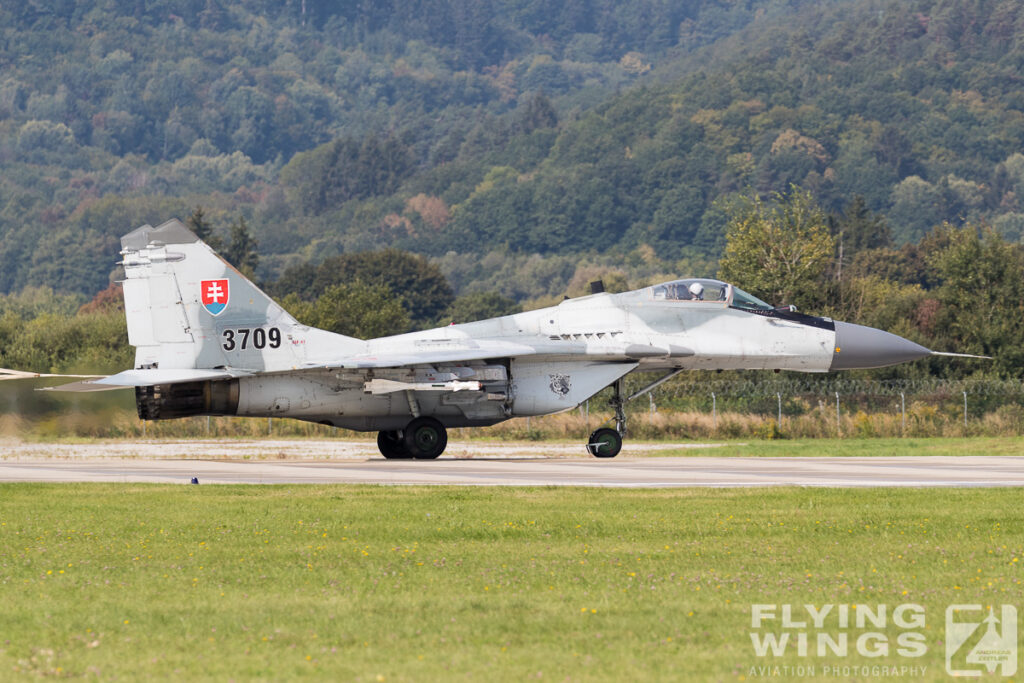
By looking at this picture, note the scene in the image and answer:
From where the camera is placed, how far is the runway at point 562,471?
19531 mm

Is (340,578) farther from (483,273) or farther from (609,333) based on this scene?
(483,273)

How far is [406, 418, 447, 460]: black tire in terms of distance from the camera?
2506 cm

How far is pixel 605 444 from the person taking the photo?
25828 mm

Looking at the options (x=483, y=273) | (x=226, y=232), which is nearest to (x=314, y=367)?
(x=483, y=273)

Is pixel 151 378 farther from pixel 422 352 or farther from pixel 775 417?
pixel 775 417

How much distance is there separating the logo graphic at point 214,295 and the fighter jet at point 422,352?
21 mm

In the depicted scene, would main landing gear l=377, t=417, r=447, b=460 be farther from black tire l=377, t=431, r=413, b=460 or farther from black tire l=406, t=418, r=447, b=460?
black tire l=377, t=431, r=413, b=460

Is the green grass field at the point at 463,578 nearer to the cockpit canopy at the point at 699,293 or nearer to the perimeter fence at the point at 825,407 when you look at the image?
the cockpit canopy at the point at 699,293

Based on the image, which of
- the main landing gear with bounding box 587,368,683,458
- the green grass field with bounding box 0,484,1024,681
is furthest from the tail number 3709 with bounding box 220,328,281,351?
the green grass field with bounding box 0,484,1024,681

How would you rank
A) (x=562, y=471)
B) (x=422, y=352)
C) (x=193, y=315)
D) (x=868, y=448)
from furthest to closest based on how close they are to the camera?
(x=868, y=448) → (x=422, y=352) → (x=193, y=315) → (x=562, y=471)

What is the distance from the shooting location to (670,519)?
14352 mm

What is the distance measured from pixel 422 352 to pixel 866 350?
321 inches

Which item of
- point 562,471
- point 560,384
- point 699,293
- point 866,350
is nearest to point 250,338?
point 560,384

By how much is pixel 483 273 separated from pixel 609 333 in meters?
136
